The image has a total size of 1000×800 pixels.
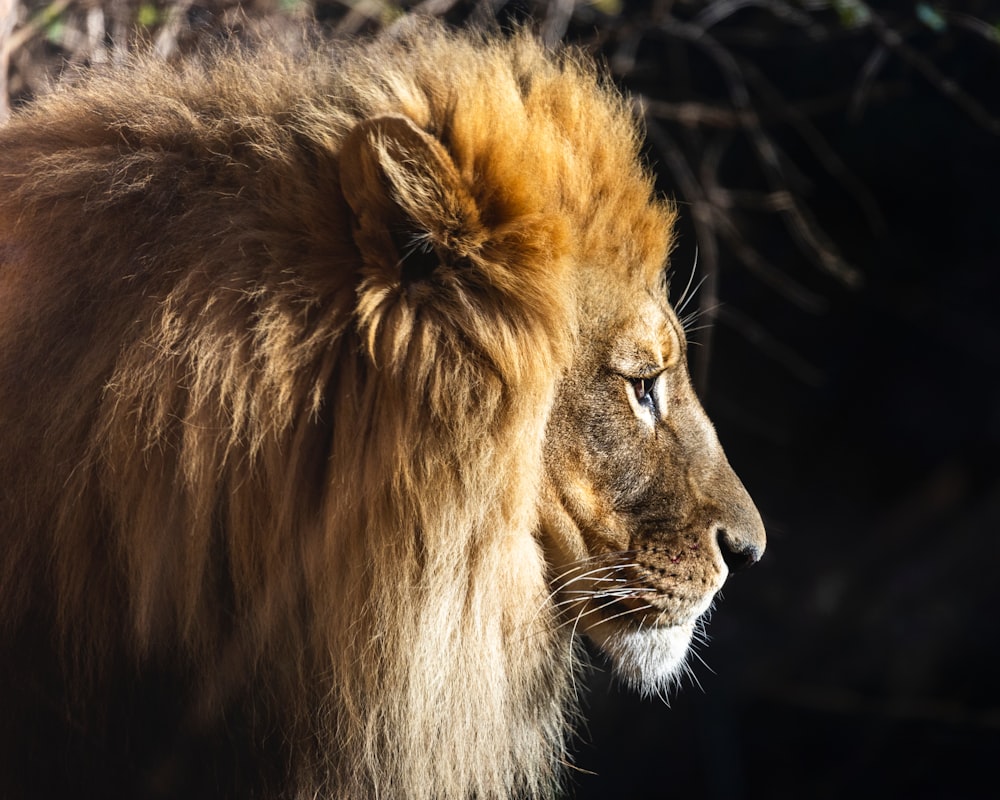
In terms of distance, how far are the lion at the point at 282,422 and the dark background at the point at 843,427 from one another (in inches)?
86.9

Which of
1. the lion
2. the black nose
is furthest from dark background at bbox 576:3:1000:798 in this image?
the lion

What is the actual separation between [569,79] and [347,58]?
370 mm

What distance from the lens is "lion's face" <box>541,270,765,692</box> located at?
1.64m

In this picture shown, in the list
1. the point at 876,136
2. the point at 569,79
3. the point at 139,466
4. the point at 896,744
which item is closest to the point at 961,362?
the point at 876,136

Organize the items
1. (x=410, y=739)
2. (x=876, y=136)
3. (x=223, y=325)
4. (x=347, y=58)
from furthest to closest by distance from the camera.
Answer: (x=876, y=136), (x=347, y=58), (x=410, y=739), (x=223, y=325)

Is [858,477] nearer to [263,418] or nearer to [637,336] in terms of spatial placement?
[637,336]

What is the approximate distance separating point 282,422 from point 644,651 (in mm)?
764

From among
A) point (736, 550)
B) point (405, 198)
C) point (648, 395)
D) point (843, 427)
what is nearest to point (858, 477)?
point (843, 427)

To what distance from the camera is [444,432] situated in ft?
4.89

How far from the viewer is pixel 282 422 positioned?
1.47 meters

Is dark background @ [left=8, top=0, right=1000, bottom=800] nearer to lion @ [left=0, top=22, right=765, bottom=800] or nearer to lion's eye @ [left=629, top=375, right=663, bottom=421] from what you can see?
lion's eye @ [left=629, top=375, right=663, bottom=421]

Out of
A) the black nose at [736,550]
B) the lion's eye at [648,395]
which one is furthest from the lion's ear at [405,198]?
the black nose at [736,550]

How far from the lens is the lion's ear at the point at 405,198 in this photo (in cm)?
143

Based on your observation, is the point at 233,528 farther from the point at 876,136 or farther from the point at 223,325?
the point at 876,136
